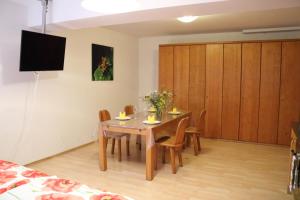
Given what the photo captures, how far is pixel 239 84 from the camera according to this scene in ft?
17.8

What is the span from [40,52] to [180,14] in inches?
76.3

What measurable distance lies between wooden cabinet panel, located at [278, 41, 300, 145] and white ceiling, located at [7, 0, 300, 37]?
23.1 inches

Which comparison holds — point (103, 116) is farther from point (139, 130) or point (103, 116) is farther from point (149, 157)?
point (149, 157)

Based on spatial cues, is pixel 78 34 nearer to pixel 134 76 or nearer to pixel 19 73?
pixel 19 73

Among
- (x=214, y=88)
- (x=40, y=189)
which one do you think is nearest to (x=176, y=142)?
(x=40, y=189)

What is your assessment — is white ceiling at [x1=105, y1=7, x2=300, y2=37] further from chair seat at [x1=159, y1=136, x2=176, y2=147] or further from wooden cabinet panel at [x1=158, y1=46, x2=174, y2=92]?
chair seat at [x1=159, y1=136, x2=176, y2=147]

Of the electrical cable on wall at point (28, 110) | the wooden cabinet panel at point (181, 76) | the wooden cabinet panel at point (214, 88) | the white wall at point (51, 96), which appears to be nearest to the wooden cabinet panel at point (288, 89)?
the wooden cabinet panel at point (214, 88)

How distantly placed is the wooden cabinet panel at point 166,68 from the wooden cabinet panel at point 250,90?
1604 mm

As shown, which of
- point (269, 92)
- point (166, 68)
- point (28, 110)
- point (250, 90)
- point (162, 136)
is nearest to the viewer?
point (28, 110)

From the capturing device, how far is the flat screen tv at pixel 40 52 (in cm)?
322

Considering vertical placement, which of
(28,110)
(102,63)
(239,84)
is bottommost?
(28,110)

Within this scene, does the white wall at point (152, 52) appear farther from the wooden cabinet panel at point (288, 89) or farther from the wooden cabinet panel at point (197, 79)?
the wooden cabinet panel at point (288, 89)

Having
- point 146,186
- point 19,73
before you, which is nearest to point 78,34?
point 19,73

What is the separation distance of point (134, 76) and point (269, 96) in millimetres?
3374
